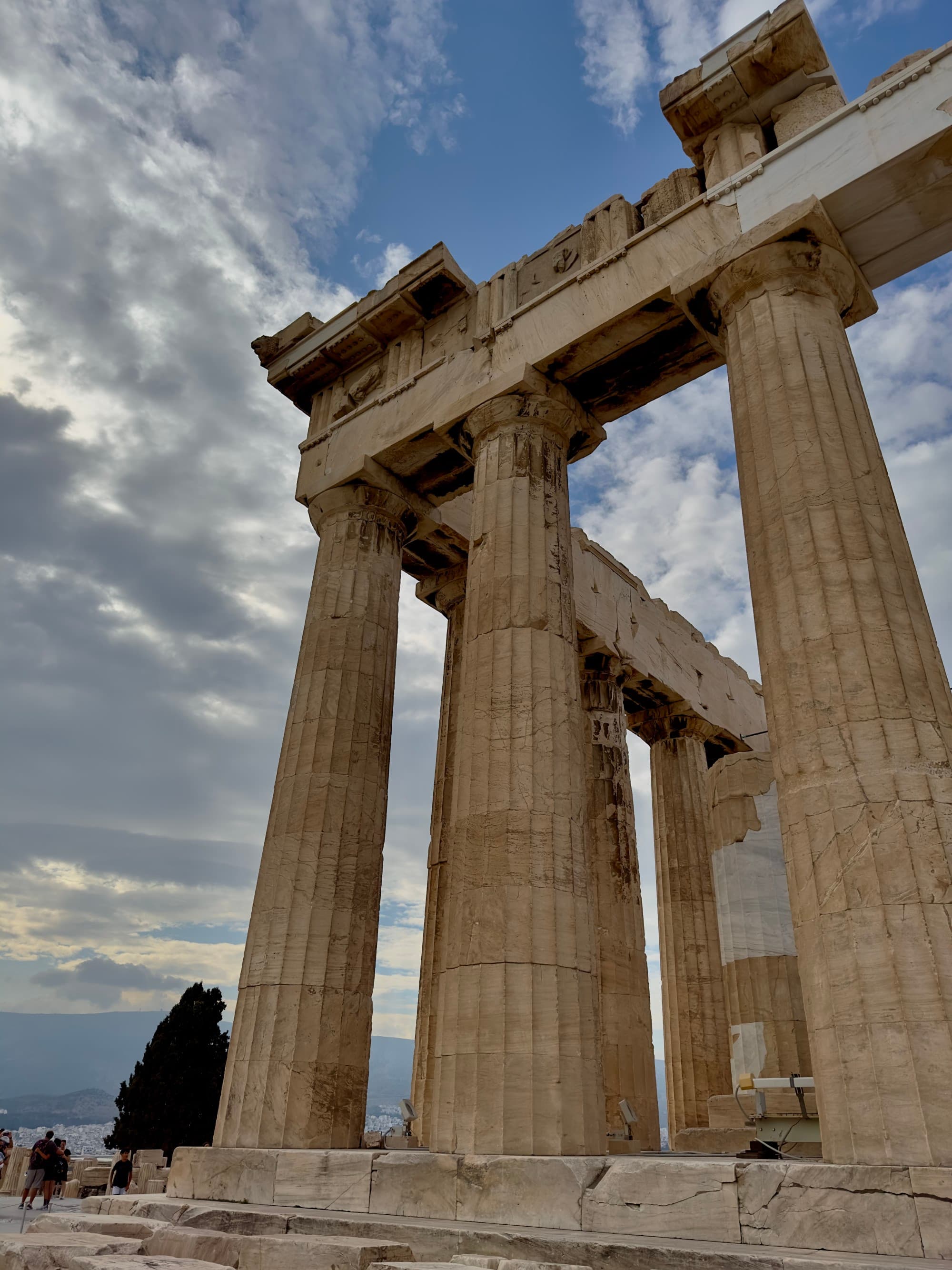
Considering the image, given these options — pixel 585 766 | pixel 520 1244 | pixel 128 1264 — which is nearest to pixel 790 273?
pixel 585 766

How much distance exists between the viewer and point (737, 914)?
547 inches

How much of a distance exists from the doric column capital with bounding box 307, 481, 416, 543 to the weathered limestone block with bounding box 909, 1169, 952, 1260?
14.9m

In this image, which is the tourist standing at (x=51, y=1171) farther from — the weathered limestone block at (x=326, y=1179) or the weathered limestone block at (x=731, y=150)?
the weathered limestone block at (x=731, y=150)

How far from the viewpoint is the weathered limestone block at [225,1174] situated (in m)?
11.9

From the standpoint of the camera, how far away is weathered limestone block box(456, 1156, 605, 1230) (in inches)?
360

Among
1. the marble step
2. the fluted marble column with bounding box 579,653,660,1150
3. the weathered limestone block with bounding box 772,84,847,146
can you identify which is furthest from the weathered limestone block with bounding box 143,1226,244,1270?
the weathered limestone block with bounding box 772,84,847,146

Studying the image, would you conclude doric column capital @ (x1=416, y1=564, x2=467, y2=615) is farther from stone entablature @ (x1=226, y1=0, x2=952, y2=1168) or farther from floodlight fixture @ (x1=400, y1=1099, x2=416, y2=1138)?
floodlight fixture @ (x1=400, y1=1099, x2=416, y2=1138)

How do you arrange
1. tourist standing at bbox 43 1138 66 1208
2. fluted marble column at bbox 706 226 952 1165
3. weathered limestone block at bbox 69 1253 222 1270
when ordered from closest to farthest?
weathered limestone block at bbox 69 1253 222 1270 → fluted marble column at bbox 706 226 952 1165 → tourist standing at bbox 43 1138 66 1208

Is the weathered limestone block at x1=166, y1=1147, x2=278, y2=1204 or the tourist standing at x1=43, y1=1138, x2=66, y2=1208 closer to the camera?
the weathered limestone block at x1=166, y1=1147, x2=278, y2=1204

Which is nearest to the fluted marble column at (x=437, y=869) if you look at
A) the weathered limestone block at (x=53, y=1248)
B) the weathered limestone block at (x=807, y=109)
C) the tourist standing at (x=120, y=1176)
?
the tourist standing at (x=120, y=1176)

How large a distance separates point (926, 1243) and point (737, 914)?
6.88 meters

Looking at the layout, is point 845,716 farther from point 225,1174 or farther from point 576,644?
point 225,1174

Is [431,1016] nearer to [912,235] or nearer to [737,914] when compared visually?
[737,914]

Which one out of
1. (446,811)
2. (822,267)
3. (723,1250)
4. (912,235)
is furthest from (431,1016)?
(912,235)
